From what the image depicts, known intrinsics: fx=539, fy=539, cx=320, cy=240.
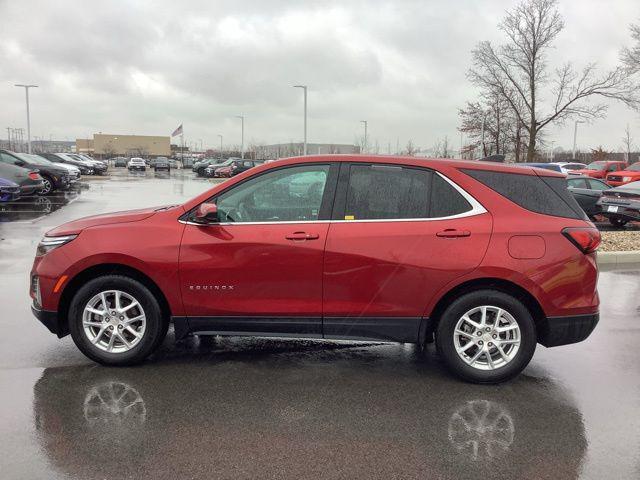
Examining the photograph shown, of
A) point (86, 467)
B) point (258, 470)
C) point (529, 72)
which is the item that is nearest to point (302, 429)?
point (258, 470)

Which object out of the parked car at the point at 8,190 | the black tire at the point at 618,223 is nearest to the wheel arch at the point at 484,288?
the black tire at the point at 618,223

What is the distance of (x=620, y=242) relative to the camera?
10719mm

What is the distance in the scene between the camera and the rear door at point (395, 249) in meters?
4.13

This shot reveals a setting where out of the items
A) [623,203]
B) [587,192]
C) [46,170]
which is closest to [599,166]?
[587,192]

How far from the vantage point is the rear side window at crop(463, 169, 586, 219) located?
427 cm

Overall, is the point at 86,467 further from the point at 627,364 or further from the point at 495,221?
the point at 627,364

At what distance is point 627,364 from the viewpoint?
4863mm

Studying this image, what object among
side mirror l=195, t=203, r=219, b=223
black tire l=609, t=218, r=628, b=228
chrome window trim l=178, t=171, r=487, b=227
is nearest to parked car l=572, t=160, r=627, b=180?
black tire l=609, t=218, r=628, b=228

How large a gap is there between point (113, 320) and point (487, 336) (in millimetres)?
3006

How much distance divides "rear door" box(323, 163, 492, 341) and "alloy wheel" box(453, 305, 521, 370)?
36 centimetres

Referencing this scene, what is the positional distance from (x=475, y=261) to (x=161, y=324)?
8.37 feet

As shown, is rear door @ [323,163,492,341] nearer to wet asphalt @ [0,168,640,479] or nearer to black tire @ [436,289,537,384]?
black tire @ [436,289,537,384]

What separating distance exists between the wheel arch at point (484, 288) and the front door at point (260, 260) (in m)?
0.89

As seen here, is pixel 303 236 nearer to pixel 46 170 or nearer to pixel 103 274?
pixel 103 274
